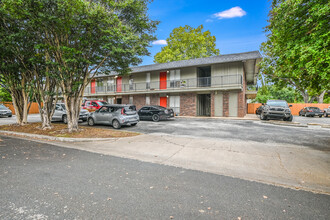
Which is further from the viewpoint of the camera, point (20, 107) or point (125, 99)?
point (125, 99)

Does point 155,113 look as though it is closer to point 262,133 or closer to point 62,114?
point 62,114

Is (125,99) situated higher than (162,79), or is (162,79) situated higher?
(162,79)

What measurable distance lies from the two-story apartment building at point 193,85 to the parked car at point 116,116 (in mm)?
5373

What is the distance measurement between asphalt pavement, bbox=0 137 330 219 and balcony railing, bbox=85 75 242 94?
54.7 ft

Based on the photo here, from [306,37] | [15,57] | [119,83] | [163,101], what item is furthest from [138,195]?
[119,83]

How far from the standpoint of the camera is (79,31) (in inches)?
302

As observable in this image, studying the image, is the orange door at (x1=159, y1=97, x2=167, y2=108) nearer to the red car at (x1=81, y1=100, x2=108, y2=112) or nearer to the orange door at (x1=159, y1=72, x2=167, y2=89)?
the orange door at (x1=159, y1=72, x2=167, y2=89)

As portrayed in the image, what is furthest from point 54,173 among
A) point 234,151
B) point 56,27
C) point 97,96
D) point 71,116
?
point 97,96

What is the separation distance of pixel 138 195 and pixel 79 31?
779 centimetres

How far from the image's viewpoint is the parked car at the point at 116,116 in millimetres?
10672

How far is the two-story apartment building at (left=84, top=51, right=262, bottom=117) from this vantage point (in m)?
18.8

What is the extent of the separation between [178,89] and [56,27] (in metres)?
15.1

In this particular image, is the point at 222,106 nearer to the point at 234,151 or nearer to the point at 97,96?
the point at 234,151

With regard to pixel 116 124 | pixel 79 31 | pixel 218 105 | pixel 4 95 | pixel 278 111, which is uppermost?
pixel 79 31
